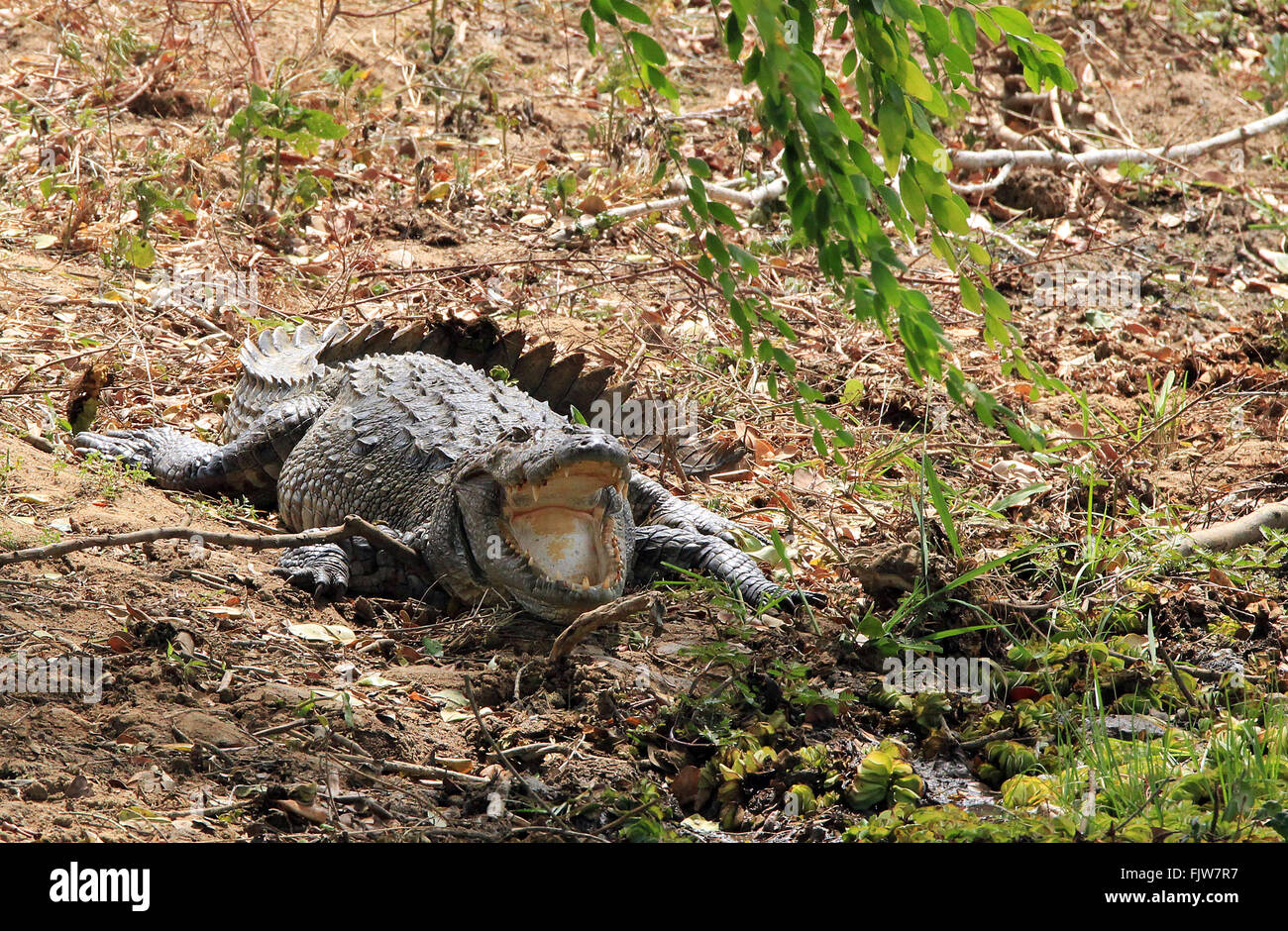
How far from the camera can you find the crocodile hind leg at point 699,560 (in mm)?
4305

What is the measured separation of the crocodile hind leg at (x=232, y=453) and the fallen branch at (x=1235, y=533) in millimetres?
3570

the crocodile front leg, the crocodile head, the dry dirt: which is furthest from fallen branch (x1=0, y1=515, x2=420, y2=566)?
the crocodile front leg

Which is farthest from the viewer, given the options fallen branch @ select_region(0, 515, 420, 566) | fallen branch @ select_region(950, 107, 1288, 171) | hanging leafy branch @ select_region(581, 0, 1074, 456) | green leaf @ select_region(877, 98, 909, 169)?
fallen branch @ select_region(950, 107, 1288, 171)

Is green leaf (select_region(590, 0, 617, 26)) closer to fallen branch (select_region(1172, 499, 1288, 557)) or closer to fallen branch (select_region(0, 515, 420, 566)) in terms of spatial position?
fallen branch (select_region(0, 515, 420, 566))

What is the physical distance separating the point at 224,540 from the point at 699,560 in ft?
5.68

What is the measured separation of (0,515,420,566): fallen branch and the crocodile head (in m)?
0.30

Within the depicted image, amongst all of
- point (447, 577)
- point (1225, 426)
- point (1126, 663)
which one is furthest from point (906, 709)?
point (1225, 426)

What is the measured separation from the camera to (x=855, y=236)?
2.25 metres

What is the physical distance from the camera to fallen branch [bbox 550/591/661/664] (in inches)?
139

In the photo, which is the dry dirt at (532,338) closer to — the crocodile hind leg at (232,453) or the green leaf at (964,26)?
the crocodile hind leg at (232,453)

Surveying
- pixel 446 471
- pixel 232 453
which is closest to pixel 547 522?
pixel 446 471
